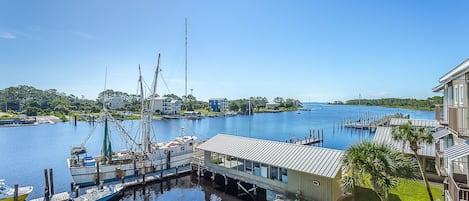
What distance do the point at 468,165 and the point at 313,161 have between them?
7.78 meters

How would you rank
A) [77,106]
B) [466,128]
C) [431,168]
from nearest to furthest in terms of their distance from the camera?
[466,128] < [431,168] < [77,106]

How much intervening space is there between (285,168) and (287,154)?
1548mm

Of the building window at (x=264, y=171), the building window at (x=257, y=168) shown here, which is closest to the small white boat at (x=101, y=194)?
the building window at (x=257, y=168)

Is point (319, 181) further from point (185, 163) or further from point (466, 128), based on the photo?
point (185, 163)

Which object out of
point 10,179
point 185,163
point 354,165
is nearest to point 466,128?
point 354,165

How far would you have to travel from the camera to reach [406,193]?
1727 centimetres

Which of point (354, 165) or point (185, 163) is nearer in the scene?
point (354, 165)

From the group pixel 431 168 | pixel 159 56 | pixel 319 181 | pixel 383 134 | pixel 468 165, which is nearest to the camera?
pixel 468 165

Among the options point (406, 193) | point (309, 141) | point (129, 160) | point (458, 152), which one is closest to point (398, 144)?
point (406, 193)

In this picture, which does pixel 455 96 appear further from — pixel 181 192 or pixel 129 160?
pixel 129 160

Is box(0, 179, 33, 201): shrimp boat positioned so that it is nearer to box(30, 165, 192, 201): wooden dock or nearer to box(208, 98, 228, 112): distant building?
box(30, 165, 192, 201): wooden dock

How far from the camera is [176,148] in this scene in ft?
97.7

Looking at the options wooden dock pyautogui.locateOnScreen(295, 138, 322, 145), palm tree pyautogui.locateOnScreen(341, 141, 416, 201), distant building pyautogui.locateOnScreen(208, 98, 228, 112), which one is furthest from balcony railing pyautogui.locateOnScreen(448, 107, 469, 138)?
distant building pyautogui.locateOnScreen(208, 98, 228, 112)

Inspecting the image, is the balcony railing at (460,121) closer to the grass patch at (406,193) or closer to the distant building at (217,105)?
the grass patch at (406,193)
